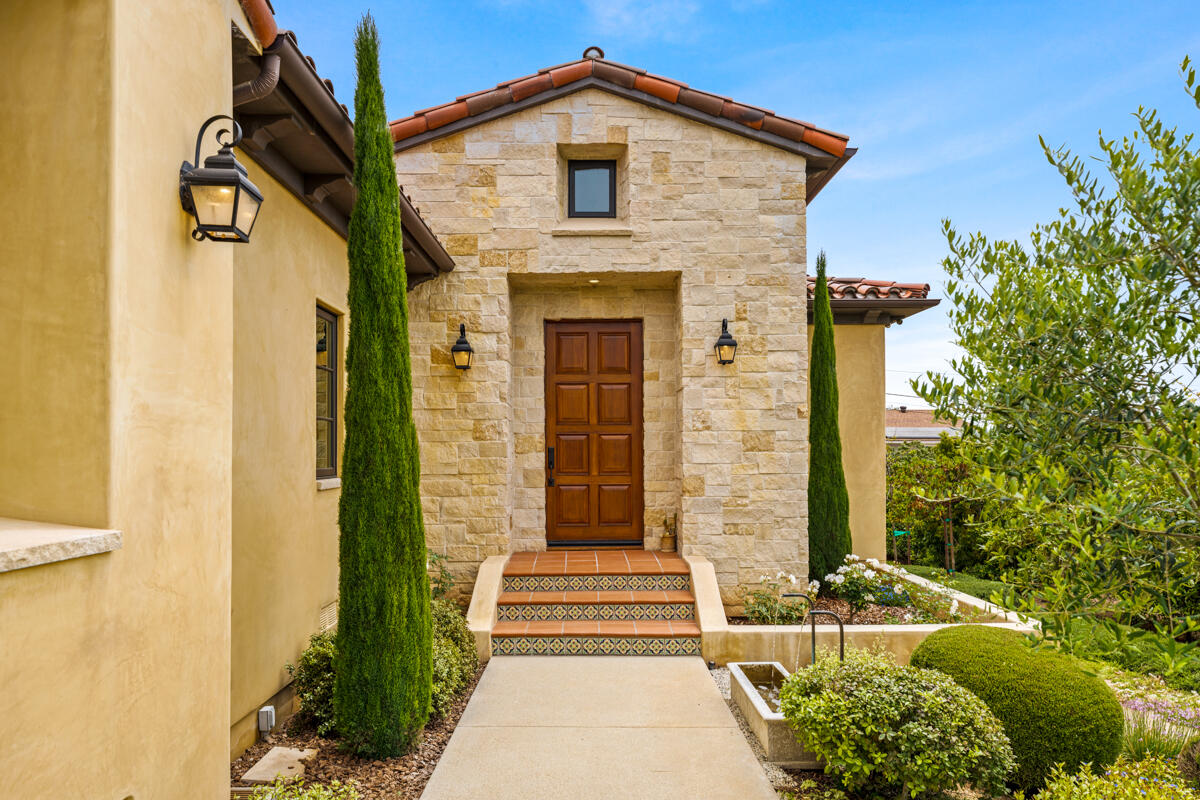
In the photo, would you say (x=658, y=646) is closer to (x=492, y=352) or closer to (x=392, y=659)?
(x=392, y=659)

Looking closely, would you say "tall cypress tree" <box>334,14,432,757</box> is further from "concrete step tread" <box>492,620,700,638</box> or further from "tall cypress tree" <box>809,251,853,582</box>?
"tall cypress tree" <box>809,251,853,582</box>

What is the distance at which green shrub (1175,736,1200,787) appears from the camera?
4070 millimetres

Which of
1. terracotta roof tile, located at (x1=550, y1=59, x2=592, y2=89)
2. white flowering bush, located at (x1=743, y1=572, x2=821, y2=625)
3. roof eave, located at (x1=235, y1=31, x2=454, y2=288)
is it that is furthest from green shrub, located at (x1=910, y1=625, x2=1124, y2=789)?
terracotta roof tile, located at (x1=550, y1=59, x2=592, y2=89)

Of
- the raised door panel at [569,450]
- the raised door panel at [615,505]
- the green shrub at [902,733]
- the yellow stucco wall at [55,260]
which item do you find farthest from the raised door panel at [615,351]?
the yellow stucco wall at [55,260]

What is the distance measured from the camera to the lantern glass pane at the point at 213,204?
8.98 ft

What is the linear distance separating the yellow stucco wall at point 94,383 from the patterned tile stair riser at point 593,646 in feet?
13.1

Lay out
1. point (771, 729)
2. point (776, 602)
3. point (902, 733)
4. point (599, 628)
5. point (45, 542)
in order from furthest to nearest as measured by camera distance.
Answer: point (776, 602), point (599, 628), point (771, 729), point (902, 733), point (45, 542)

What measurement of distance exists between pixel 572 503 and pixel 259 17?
6.03m

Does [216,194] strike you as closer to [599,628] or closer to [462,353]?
[462,353]

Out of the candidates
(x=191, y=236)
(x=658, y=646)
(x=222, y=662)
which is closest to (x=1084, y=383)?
(x=191, y=236)

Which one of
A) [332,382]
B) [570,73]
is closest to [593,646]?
[332,382]

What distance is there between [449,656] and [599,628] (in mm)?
1789

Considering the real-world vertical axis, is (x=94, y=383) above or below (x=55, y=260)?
below

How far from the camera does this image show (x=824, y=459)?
27.9 feet
